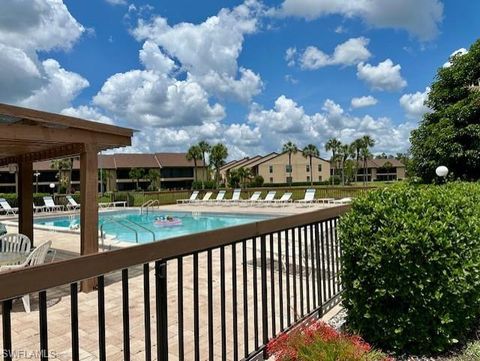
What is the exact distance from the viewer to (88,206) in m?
5.49

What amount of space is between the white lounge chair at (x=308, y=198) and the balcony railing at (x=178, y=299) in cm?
1706

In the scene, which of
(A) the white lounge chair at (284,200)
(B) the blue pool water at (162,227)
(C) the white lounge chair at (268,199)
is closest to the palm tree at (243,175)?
(C) the white lounge chair at (268,199)

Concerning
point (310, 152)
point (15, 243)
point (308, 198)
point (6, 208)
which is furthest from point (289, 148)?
point (15, 243)

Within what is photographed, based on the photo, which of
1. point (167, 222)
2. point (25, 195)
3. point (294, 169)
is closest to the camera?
point (25, 195)

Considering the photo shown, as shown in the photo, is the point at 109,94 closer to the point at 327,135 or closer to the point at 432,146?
the point at 432,146

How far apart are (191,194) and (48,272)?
27524 mm

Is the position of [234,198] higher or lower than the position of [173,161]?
lower

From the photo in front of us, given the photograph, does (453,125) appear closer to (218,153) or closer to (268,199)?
(268,199)

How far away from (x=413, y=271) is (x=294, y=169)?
61.1 metres

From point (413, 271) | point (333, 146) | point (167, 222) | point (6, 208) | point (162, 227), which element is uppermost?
point (333, 146)

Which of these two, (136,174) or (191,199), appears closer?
(191,199)

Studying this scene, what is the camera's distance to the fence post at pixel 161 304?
1969 mm

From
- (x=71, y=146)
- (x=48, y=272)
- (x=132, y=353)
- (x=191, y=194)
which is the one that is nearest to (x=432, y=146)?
(x=71, y=146)

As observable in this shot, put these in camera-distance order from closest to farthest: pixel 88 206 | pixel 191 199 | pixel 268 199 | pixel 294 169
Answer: pixel 88 206 → pixel 268 199 → pixel 191 199 → pixel 294 169
